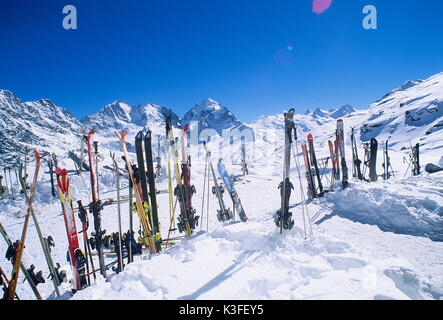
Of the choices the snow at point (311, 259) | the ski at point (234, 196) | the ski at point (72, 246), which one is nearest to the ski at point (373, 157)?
the snow at point (311, 259)

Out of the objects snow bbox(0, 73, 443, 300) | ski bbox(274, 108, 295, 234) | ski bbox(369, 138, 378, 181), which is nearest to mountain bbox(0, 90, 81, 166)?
snow bbox(0, 73, 443, 300)

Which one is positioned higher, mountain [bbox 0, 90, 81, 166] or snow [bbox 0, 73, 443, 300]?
mountain [bbox 0, 90, 81, 166]

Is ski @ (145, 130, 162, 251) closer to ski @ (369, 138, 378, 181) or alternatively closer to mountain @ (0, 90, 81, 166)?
ski @ (369, 138, 378, 181)

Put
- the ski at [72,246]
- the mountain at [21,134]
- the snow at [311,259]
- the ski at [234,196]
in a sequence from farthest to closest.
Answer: the mountain at [21,134], the ski at [234,196], the ski at [72,246], the snow at [311,259]

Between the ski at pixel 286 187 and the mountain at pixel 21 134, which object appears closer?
the ski at pixel 286 187

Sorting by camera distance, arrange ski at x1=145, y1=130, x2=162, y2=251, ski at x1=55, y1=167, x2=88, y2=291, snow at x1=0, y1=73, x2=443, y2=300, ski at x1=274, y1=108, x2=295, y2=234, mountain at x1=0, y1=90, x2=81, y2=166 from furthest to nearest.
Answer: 1. mountain at x1=0, y1=90, x2=81, y2=166
2. ski at x1=145, y1=130, x2=162, y2=251
3. ski at x1=274, y1=108, x2=295, y2=234
4. ski at x1=55, y1=167, x2=88, y2=291
5. snow at x1=0, y1=73, x2=443, y2=300

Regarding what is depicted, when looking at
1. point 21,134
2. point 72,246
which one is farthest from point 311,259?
point 21,134

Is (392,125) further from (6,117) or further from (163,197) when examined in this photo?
(6,117)

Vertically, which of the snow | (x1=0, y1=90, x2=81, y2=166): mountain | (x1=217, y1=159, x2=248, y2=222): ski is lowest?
the snow

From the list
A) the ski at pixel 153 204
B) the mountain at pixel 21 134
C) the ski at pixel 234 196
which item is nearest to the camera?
the ski at pixel 153 204

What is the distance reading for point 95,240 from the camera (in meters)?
4.52

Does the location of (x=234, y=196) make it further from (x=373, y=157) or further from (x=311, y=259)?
(x=373, y=157)

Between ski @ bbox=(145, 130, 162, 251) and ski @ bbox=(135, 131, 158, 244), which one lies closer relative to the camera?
ski @ bbox=(145, 130, 162, 251)

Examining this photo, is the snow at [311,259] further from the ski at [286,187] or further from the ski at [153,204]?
the ski at [153,204]
